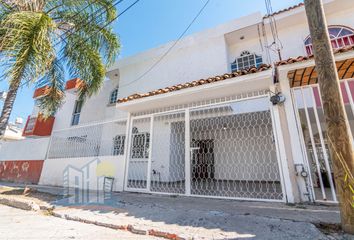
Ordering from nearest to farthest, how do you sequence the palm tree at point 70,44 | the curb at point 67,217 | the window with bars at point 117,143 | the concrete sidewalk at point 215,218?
the concrete sidewalk at point 215,218 < the curb at point 67,217 < the palm tree at point 70,44 < the window with bars at point 117,143

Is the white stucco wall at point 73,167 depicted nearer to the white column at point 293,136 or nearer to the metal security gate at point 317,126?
the white column at point 293,136

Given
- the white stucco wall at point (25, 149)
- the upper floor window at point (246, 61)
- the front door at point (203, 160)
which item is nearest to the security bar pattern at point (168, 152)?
the front door at point (203, 160)

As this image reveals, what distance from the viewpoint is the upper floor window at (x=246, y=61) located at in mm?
9719

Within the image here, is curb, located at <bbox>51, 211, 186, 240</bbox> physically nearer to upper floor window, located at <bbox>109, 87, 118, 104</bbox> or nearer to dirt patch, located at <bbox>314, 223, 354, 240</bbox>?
dirt patch, located at <bbox>314, 223, 354, 240</bbox>

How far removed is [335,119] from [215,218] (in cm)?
243

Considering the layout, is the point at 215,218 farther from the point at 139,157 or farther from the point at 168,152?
the point at 168,152

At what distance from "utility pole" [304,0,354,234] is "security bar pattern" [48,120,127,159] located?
6.37m

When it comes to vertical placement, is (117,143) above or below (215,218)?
above

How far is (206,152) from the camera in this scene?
355 inches

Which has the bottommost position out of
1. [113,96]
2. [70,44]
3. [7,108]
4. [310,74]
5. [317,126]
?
[317,126]

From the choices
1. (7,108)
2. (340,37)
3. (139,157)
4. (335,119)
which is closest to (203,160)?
(139,157)

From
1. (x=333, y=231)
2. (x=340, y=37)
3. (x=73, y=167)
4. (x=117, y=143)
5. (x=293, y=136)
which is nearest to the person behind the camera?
(x=333, y=231)

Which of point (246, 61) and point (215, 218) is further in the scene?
point (246, 61)

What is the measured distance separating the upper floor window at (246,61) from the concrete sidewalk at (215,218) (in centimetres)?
739
